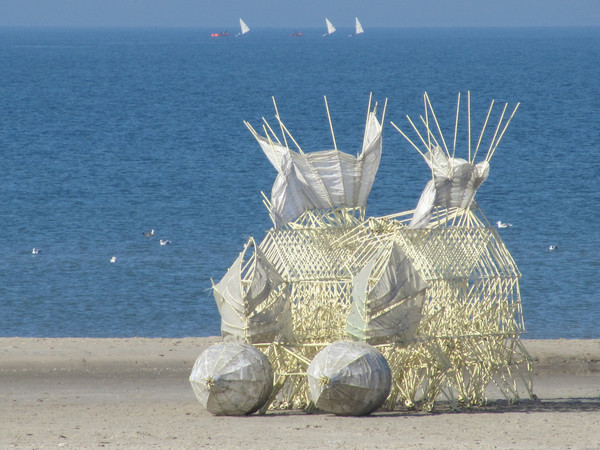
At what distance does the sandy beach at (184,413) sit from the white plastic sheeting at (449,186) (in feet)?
8.45

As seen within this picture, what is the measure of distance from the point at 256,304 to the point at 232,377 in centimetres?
101

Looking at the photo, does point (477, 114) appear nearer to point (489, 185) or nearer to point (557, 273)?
point (489, 185)

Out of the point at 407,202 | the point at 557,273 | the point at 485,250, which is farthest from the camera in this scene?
the point at 407,202

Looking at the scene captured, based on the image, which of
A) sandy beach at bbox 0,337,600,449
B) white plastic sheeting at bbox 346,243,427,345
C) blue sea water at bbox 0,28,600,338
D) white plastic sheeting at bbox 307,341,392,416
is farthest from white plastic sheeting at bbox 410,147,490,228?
blue sea water at bbox 0,28,600,338

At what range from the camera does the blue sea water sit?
24859mm

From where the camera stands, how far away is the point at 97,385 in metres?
16.1

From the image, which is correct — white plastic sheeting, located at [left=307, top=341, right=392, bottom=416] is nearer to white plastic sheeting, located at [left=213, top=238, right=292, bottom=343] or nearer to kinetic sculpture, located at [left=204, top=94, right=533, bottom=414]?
kinetic sculpture, located at [left=204, top=94, right=533, bottom=414]

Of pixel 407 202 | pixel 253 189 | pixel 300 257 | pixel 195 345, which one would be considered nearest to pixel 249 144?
pixel 253 189

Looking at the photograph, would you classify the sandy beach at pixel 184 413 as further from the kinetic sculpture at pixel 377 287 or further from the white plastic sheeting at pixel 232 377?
the kinetic sculpture at pixel 377 287

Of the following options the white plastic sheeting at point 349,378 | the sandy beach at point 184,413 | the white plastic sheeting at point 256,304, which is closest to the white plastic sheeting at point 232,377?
the sandy beach at point 184,413

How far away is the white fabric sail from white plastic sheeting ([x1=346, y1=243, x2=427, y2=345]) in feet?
5.30

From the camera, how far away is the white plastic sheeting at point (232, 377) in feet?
41.9

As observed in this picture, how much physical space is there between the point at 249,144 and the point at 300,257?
44.5 m

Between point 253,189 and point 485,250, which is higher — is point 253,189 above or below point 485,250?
below
